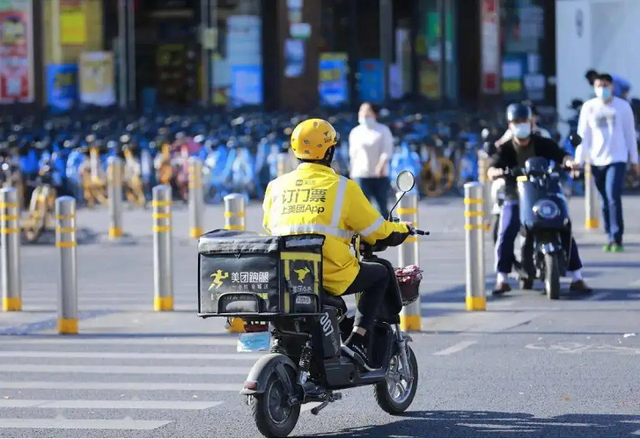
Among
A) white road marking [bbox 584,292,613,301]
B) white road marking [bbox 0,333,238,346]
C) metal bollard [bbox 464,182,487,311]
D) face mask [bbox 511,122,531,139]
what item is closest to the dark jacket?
face mask [bbox 511,122,531,139]

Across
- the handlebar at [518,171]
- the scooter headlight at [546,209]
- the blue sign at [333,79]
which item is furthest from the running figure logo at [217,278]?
the blue sign at [333,79]

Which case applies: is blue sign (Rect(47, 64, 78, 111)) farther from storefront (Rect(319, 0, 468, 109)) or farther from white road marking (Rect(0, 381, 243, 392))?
white road marking (Rect(0, 381, 243, 392))

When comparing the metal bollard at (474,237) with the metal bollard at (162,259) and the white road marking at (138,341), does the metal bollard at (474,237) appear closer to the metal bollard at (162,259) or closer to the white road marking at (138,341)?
the white road marking at (138,341)

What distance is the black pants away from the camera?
955cm

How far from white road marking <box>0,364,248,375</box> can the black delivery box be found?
9.54 feet

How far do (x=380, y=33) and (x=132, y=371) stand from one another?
29148 mm

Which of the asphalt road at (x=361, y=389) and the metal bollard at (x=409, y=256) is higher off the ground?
the metal bollard at (x=409, y=256)

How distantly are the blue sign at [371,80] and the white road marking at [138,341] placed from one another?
26257 mm

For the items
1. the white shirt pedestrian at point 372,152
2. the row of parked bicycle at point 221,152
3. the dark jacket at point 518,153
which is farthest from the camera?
the row of parked bicycle at point 221,152

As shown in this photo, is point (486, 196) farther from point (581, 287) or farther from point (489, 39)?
point (489, 39)

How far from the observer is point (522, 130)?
16.3m

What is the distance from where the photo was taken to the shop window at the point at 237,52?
39.3 meters

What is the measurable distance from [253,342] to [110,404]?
6.72 feet

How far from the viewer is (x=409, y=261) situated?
1385 cm
